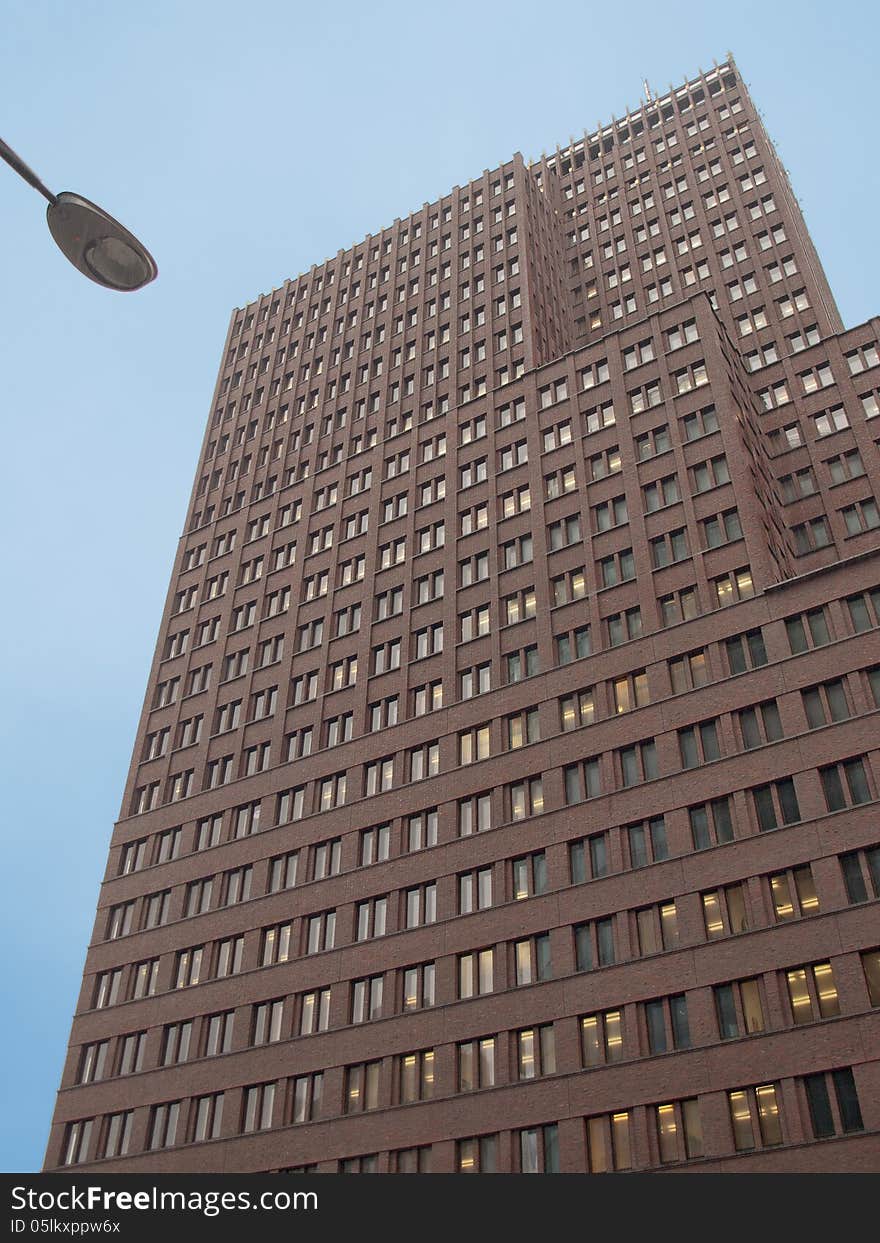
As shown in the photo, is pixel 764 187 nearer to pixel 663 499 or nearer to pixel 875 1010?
pixel 663 499

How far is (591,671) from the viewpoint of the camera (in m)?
58.3

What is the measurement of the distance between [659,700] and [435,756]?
13.5 m

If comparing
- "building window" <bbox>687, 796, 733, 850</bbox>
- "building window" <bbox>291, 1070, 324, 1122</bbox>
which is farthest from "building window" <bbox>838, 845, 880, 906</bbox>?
"building window" <bbox>291, 1070, 324, 1122</bbox>

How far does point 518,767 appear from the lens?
57.4m

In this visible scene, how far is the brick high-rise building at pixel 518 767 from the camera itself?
45469mm

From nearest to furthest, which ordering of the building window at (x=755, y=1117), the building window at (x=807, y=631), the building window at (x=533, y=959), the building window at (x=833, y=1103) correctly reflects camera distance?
the building window at (x=833, y=1103)
the building window at (x=755, y=1117)
the building window at (x=533, y=959)
the building window at (x=807, y=631)

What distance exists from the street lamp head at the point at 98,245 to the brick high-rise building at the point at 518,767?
38508 millimetres

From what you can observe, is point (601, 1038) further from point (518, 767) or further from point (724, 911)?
point (518, 767)

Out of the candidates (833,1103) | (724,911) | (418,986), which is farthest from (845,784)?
(418,986)

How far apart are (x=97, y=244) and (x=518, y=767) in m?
46.0

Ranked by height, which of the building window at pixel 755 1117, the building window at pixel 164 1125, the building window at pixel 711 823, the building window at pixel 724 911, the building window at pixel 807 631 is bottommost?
the building window at pixel 755 1117

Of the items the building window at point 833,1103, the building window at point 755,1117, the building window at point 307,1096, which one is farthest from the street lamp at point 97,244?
the building window at point 307,1096

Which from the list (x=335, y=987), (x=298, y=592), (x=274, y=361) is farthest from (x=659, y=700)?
(x=274, y=361)

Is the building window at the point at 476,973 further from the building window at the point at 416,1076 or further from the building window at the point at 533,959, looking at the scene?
the building window at the point at 416,1076
